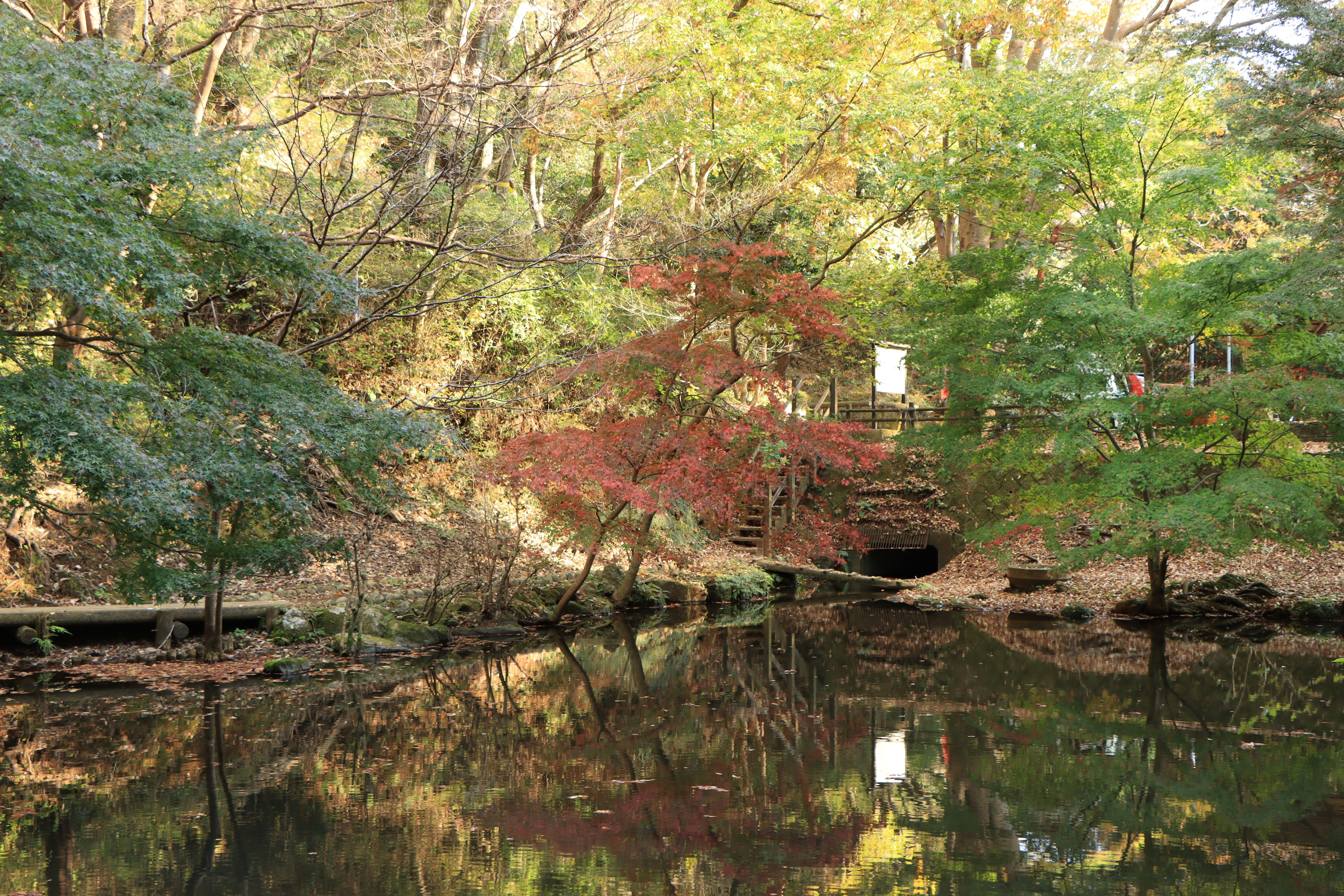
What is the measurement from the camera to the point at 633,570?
42.5ft

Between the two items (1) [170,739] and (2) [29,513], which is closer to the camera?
(1) [170,739]

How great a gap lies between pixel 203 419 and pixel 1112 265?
9606 millimetres

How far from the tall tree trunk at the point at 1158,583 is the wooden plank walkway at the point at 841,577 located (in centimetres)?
372

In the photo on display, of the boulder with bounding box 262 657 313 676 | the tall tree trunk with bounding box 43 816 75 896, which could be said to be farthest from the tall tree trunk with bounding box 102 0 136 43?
the tall tree trunk with bounding box 43 816 75 896

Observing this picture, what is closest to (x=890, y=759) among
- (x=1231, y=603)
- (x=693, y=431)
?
(x=693, y=431)

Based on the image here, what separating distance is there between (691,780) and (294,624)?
245 inches

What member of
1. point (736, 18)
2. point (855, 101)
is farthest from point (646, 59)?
point (855, 101)

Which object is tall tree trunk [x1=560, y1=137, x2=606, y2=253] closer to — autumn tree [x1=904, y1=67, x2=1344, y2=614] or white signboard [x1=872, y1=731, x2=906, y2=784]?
autumn tree [x1=904, y1=67, x2=1344, y2=614]

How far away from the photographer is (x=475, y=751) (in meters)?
6.37

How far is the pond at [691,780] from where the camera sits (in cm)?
423

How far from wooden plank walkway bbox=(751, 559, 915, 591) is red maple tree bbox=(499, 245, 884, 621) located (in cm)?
449

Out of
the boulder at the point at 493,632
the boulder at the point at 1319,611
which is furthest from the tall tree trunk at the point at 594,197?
the boulder at the point at 1319,611

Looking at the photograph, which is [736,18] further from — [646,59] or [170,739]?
[170,739]

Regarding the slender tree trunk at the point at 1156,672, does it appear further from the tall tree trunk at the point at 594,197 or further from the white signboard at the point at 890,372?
the tall tree trunk at the point at 594,197
